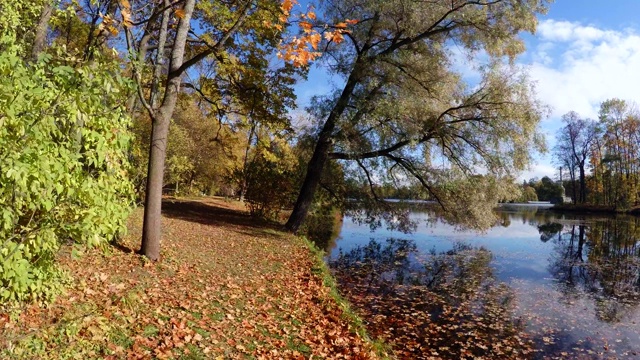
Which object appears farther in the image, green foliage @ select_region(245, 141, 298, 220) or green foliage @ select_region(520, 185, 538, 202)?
green foliage @ select_region(245, 141, 298, 220)

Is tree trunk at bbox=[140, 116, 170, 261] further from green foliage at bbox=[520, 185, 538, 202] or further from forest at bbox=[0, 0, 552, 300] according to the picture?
green foliage at bbox=[520, 185, 538, 202]

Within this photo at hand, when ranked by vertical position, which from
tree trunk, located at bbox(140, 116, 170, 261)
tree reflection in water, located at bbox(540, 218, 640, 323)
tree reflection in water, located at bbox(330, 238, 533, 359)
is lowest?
tree reflection in water, located at bbox(330, 238, 533, 359)

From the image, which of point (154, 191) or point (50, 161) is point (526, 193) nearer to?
point (154, 191)

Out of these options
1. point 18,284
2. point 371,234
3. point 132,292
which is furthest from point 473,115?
point 18,284

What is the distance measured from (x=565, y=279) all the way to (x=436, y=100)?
7.96 m

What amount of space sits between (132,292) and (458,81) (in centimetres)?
1416

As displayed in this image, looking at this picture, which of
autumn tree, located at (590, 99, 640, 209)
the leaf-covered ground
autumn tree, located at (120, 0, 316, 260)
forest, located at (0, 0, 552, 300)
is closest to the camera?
the leaf-covered ground

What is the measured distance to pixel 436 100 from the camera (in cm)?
1606

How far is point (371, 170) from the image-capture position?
63.4 feet

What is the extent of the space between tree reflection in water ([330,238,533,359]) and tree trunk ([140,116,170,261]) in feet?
15.7

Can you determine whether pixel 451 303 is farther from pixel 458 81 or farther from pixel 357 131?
pixel 458 81

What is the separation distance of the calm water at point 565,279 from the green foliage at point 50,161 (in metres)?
8.17

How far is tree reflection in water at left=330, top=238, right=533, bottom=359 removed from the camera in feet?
26.5

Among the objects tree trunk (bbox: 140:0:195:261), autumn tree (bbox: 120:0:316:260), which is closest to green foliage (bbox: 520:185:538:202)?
autumn tree (bbox: 120:0:316:260)
